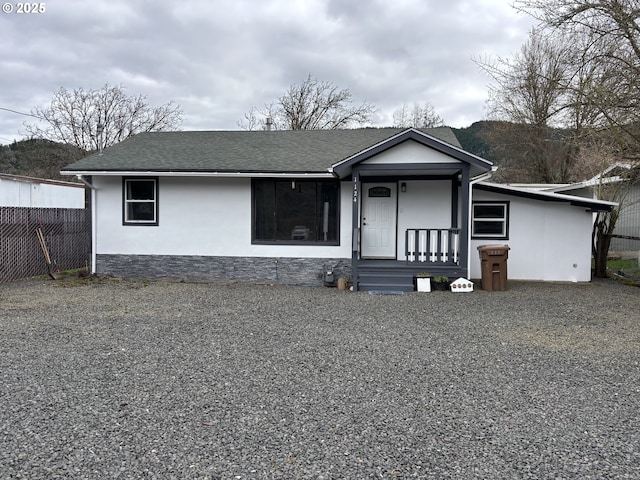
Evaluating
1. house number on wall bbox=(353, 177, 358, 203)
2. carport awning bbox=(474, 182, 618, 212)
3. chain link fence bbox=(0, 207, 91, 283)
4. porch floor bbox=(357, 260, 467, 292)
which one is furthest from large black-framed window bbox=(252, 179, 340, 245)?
chain link fence bbox=(0, 207, 91, 283)

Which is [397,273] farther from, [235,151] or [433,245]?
[235,151]

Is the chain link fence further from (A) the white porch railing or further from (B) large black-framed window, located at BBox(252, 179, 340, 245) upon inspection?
(A) the white porch railing

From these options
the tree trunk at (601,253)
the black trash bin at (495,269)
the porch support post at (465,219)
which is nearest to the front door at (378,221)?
the porch support post at (465,219)

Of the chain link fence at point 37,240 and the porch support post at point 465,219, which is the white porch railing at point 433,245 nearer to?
the porch support post at point 465,219

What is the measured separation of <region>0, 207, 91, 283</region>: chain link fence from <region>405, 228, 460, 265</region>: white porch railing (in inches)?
316

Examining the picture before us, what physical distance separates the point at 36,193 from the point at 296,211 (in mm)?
11404

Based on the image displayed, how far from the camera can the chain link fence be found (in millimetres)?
10961

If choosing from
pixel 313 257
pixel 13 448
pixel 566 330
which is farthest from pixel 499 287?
pixel 13 448

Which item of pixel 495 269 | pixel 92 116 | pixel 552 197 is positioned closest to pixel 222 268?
pixel 495 269

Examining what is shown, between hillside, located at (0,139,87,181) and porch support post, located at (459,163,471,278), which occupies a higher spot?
hillside, located at (0,139,87,181)

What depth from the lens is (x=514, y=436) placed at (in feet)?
10.7

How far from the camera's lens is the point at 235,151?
39.8ft

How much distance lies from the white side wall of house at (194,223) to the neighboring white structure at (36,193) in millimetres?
6310

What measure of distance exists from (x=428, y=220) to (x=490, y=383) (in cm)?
707
